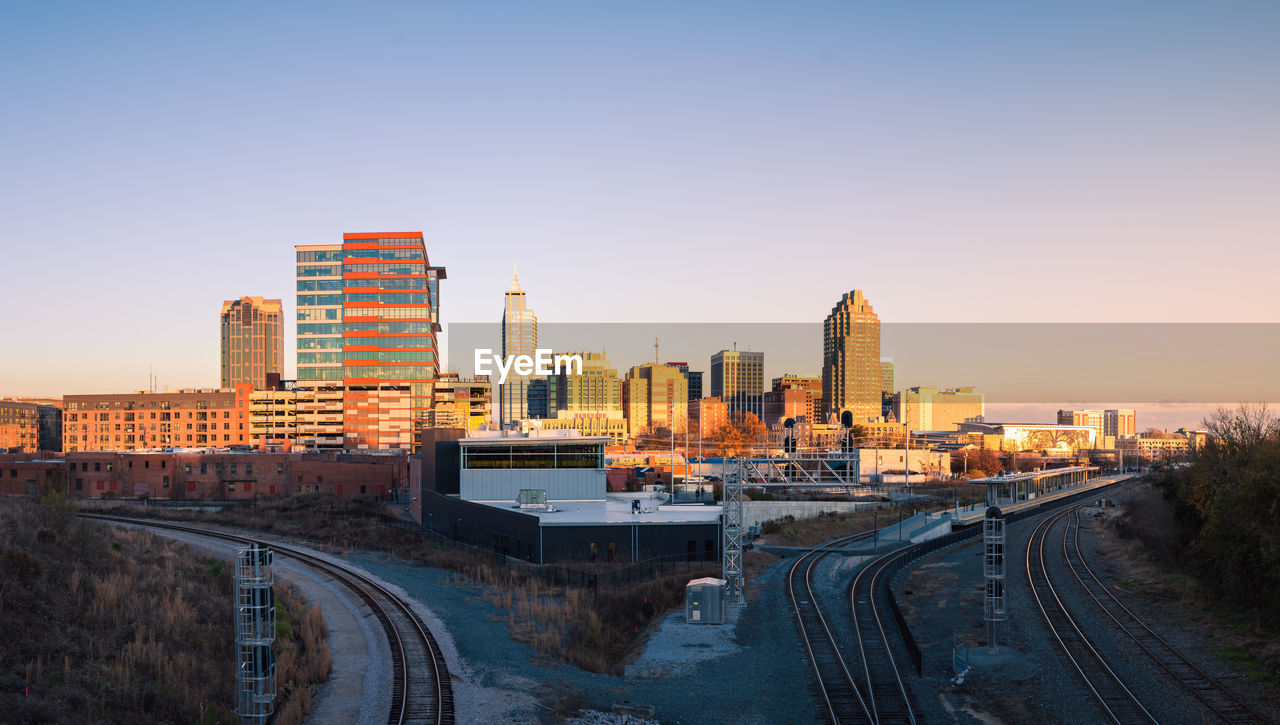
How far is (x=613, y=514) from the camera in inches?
2044

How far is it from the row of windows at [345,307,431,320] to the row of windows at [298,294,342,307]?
323 inches

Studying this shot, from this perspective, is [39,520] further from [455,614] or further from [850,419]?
[850,419]

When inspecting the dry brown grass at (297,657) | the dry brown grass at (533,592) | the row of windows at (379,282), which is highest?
the row of windows at (379,282)

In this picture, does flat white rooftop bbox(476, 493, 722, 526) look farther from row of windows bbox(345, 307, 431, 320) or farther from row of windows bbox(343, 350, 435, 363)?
row of windows bbox(345, 307, 431, 320)

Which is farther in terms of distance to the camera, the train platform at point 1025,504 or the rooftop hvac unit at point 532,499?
the train platform at point 1025,504

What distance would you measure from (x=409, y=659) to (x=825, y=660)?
13696mm

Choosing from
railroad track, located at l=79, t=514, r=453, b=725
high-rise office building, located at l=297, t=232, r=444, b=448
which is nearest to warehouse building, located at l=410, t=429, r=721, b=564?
railroad track, located at l=79, t=514, r=453, b=725

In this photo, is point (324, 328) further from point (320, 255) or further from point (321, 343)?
point (320, 255)

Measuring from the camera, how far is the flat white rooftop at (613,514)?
47906 mm

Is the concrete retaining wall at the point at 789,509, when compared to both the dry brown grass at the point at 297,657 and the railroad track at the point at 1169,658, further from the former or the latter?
the dry brown grass at the point at 297,657

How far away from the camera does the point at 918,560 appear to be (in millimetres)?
51000

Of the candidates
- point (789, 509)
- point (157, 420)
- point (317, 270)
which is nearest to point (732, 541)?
point (789, 509)

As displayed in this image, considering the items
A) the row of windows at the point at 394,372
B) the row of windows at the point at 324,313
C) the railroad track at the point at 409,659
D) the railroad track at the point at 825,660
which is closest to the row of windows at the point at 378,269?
the row of windows at the point at 324,313

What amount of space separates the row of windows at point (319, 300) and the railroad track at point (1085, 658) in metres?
150
